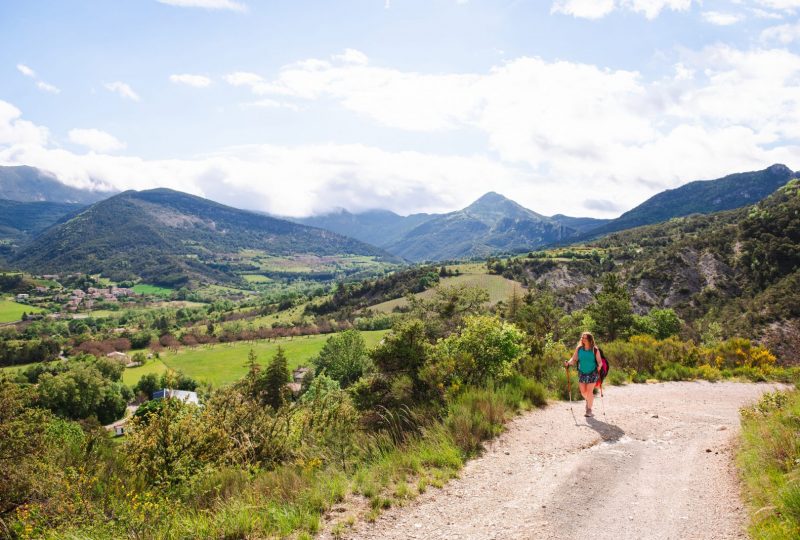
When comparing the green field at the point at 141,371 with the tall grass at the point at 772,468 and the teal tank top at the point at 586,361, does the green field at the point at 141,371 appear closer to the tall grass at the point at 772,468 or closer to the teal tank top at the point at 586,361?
the teal tank top at the point at 586,361

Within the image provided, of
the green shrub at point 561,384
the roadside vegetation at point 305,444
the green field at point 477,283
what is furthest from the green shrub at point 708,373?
the green field at point 477,283

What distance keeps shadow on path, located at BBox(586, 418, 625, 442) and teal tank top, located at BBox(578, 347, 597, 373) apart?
4.51 ft

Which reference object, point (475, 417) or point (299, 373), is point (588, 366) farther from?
point (299, 373)

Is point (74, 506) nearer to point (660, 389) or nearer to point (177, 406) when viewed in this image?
point (177, 406)

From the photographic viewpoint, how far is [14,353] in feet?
344

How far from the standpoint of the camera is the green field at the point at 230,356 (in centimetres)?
Result: 9819

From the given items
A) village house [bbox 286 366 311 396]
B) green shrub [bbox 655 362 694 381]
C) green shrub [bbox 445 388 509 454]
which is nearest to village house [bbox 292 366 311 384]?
village house [bbox 286 366 311 396]

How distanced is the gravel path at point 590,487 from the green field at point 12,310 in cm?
21562

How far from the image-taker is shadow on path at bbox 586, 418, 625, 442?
8.96m

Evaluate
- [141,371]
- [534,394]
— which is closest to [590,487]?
[534,394]

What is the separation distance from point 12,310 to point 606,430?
246m

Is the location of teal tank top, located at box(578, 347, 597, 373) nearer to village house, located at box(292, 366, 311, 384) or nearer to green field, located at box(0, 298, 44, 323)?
village house, located at box(292, 366, 311, 384)

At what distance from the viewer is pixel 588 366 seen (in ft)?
36.6

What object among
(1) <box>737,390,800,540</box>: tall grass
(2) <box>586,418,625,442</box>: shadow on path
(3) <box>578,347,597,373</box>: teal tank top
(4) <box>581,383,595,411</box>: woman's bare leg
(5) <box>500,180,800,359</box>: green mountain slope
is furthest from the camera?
(5) <box>500,180,800,359</box>: green mountain slope
